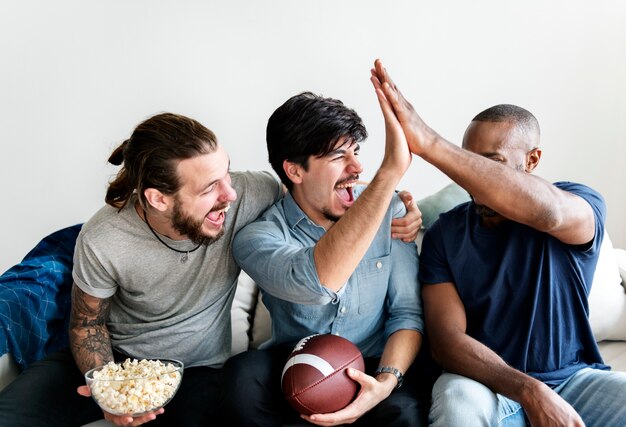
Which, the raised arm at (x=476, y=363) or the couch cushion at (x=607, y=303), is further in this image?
the couch cushion at (x=607, y=303)

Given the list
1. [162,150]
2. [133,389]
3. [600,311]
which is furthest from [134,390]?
[600,311]

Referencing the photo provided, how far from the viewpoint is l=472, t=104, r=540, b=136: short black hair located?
2.04m

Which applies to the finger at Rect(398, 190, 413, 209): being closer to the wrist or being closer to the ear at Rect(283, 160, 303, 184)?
the ear at Rect(283, 160, 303, 184)

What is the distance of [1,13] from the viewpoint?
3.08 metres

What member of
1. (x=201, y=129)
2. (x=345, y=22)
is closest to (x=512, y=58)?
(x=345, y=22)

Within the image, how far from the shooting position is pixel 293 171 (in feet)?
7.17

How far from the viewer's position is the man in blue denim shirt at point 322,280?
6.07ft

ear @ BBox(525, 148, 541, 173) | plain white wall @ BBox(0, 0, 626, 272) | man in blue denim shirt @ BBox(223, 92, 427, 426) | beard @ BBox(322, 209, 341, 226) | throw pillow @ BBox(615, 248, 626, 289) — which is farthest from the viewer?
plain white wall @ BBox(0, 0, 626, 272)

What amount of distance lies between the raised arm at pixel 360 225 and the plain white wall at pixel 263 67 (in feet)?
4.59

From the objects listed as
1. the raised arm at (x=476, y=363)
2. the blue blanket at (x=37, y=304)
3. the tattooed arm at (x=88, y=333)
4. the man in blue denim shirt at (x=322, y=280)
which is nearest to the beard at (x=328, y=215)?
the man in blue denim shirt at (x=322, y=280)

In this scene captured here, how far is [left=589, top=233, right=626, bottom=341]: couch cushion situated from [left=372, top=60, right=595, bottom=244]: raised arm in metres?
0.66

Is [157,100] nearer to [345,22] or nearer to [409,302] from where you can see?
[345,22]

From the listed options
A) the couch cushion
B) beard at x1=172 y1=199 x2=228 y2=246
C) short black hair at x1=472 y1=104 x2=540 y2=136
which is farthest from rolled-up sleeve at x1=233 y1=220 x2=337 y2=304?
the couch cushion

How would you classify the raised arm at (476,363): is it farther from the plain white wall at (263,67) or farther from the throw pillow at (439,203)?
the plain white wall at (263,67)
